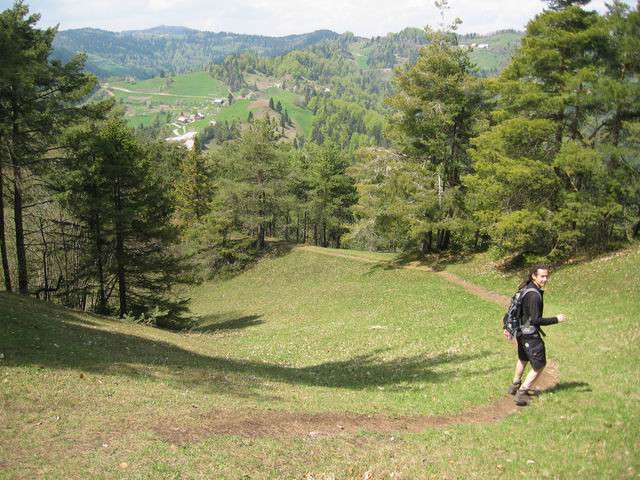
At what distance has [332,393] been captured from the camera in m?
13.7

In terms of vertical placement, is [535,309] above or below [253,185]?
above

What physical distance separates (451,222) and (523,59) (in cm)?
1174

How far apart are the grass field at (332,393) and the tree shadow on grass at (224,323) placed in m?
6.03

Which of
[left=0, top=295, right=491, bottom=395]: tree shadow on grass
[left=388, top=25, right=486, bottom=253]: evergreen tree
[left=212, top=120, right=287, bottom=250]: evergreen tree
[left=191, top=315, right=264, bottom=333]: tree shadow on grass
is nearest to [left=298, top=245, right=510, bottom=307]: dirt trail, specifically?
[left=388, top=25, right=486, bottom=253]: evergreen tree

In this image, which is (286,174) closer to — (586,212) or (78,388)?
(586,212)

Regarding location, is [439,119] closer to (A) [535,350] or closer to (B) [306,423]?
(A) [535,350]

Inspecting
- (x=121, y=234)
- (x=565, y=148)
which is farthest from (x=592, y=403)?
(x=121, y=234)

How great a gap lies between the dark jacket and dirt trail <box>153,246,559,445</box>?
7.09 ft

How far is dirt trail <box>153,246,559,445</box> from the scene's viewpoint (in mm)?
9209

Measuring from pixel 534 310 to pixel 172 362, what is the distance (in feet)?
37.3

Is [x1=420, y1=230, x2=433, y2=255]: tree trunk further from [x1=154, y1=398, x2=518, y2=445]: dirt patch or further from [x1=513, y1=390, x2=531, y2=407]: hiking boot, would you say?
[x1=513, y1=390, x2=531, y2=407]: hiking boot

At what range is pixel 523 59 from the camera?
27062mm

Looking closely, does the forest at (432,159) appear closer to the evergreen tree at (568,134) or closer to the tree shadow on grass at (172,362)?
the evergreen tree at (568,134)

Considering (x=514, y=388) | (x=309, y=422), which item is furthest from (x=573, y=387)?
(x=309, y=422)
